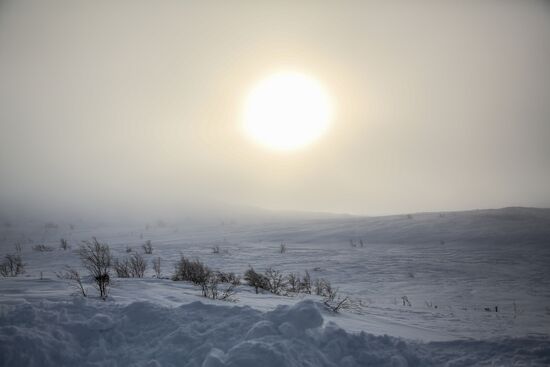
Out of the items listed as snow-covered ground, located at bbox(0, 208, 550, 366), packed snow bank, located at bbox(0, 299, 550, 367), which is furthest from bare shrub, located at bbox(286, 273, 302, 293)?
packed snow bank, located at bbox(0, 299, 550, 367)

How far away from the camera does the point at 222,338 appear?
371 centimetres

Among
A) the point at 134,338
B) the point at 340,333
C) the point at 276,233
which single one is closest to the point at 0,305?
the point at 134,338

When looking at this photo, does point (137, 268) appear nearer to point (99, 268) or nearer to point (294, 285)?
point (99, 268)

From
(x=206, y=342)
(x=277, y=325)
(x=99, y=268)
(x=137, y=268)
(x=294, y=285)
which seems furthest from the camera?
(x=137, y=268)

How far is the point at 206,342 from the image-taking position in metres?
3.63

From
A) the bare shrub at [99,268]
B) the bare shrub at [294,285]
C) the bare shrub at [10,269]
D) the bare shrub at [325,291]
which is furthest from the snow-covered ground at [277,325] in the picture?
the bare shrub at [10,269]

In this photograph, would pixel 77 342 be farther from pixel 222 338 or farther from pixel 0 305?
pixel 222 338

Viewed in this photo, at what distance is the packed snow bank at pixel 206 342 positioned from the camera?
337 centimetres

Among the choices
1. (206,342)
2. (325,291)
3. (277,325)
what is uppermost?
(277,325)

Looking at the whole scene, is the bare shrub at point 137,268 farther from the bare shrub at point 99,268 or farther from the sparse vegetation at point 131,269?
the bare shrub at point 99,268

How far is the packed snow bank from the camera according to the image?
3367mm

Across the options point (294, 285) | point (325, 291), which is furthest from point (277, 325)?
point (325, 291)

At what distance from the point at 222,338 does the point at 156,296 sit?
1805 mm

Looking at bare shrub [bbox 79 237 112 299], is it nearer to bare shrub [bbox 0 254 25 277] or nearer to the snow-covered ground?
the snow-covered ground
